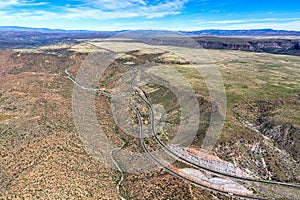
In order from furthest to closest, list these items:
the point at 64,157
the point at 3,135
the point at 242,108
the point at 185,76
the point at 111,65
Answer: the point at 111,65 < the point at 185,76 < the point at 242,108 < the point at 3,135 < the point at 64,157

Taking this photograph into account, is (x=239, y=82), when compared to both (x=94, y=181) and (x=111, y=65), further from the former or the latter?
(x=94, y=181)

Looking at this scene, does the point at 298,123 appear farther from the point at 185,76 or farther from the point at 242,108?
the point at 185,76

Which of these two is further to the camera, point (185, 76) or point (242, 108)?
point (185, 76)

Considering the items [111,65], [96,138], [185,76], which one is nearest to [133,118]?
[96,138]

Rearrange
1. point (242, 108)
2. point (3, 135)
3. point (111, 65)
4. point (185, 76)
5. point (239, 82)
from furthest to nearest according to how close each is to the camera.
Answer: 1. point (111, 65)
2. point (185, 76)
3. point (239, 82)
4. point (242, 108)
5. point (3, 135)

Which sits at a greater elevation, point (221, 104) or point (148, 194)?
point (221, 104)

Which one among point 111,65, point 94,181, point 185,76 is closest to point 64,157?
point 94,181

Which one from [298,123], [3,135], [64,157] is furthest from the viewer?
[298,123]

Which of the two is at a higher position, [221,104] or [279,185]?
[221,104]

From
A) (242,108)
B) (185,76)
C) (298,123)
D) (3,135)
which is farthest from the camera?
(185,76)
